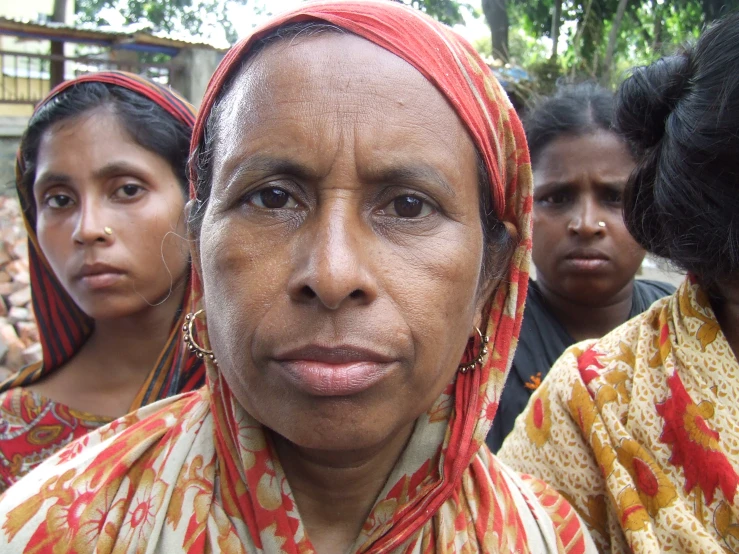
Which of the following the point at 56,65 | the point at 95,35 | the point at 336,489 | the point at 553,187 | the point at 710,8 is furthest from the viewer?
the point at 56,65

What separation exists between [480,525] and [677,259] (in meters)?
0.95

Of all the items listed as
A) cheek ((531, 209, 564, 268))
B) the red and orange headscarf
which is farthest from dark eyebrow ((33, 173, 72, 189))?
cheek ((531, 209, 564, 268))

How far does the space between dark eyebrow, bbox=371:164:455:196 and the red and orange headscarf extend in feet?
4.40

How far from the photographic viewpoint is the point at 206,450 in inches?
60.1

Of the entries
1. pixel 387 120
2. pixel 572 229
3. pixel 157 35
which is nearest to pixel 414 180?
pixel 387 120

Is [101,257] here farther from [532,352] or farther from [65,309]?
[532,352]

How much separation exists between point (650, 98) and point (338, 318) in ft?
4.13

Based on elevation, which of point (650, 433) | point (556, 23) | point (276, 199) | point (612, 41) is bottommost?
point (650, 433)

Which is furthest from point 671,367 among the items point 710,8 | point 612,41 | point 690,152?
point 710,8

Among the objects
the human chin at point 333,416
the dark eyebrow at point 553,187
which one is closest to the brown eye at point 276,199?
the human chin at point 333,416

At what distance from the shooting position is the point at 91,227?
7.23 ft

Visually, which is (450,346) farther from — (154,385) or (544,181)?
(544,181)

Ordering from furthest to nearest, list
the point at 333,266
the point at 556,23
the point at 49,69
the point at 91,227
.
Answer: the point at 49,69, the point at 556,23, the point at 91,227, the point at 333,266

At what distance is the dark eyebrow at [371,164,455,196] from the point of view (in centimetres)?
131
